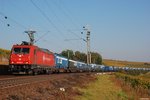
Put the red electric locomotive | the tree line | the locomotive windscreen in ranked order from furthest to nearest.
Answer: the tree line < the locomotive windscreen < the red electric locomotive

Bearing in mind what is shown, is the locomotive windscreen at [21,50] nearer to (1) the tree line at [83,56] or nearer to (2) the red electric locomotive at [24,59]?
(2) the red electric locomotive at [24,59]

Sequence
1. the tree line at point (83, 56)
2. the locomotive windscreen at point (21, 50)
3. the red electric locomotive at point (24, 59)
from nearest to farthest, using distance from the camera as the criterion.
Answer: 1. the red electric locomotive at point (24, 59)
2. the locomotive windscreen at point (21, 50)
3. the tree line at point (83, 56)

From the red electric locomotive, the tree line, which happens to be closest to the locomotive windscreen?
the red electric locomotive

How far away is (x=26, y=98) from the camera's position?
546 inches

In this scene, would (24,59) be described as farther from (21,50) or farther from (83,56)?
(83,56)

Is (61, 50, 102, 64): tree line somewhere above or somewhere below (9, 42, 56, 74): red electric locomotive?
above

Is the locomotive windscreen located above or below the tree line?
below

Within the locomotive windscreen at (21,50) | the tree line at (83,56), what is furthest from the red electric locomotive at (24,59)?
the tree line at (83,56)

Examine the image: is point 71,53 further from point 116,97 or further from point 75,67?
point 116,97

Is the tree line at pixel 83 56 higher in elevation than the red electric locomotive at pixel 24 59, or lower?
higher

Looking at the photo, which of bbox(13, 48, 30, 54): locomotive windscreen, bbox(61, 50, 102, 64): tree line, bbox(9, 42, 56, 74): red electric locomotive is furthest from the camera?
bbox(61, 50, 102, 64): tree line

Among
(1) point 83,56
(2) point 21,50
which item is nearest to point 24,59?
(2) point 21,50

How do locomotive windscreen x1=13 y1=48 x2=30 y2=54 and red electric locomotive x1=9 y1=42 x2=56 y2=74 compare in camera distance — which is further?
locomotive windscreen x1=13 y1=48 x2=30 y2=54

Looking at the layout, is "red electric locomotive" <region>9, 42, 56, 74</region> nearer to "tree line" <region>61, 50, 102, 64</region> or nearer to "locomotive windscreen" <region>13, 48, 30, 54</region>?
"locomotive windscreen" <region>13, 48, 30, 54</region>
